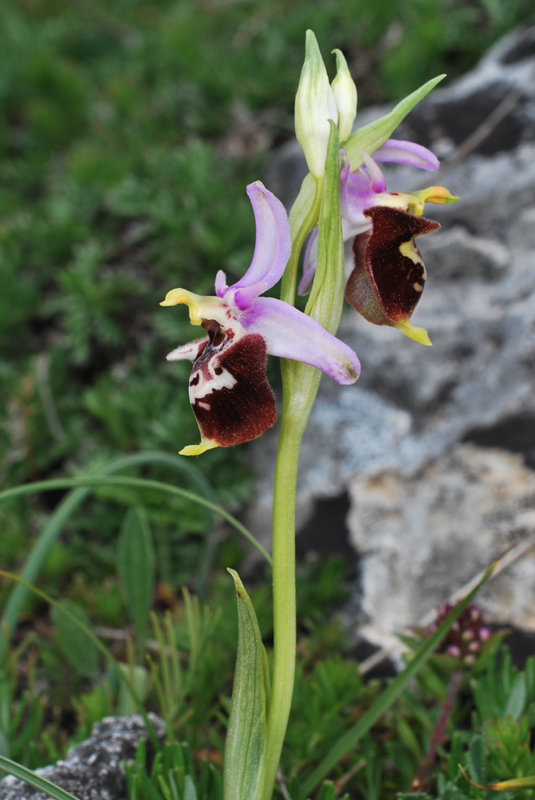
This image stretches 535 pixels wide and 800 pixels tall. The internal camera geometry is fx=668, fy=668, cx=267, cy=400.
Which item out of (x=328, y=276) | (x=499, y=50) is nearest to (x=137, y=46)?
(x=499, y=50)

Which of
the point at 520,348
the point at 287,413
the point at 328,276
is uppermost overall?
the point at 520,348

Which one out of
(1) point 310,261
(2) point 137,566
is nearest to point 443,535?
(2) point 137,566

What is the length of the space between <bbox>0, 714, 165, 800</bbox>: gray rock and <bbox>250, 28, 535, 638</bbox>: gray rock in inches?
21.9

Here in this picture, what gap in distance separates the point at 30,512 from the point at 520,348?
127 cm

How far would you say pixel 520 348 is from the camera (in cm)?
149

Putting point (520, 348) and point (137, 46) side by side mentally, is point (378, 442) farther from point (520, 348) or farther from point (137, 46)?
point (137, 46)

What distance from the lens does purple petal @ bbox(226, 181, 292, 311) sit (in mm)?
759

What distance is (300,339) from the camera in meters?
0.76

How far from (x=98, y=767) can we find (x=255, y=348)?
25.7 inches

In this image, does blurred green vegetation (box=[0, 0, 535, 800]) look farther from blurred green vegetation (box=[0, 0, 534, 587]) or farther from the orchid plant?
the orchid plant

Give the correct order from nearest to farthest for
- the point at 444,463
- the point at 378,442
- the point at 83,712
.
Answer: the point at 83,712 < the point at 444,463 < the point at 378,442

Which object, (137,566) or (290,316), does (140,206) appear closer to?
(137,566)

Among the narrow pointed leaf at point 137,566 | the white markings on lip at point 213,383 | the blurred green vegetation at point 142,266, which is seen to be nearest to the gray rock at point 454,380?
the blurred green vegetation at point 142,266

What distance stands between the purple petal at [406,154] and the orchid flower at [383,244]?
5 centimetres
